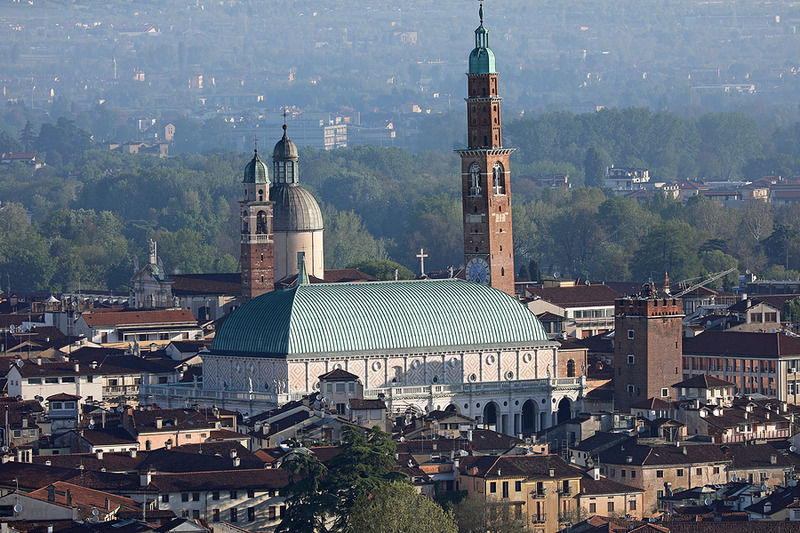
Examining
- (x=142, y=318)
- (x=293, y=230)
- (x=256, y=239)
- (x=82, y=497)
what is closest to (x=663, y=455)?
(x=82, y=497)

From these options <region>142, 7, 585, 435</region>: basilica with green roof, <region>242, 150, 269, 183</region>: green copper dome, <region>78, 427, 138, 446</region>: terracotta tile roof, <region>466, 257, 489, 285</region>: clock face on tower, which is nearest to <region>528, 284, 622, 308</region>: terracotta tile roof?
<region>466, 257, 489, 285</region>: clock face on tower

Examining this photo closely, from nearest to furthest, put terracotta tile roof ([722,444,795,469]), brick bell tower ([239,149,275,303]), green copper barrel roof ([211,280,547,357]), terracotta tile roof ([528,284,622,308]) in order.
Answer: terracotta tile roof ([722,444,795,469]) < green copper barrel roof ([211,280,547,357]) < brick bell tower ([239,149,275,303]) < terracotta tile roof ([528,284,622,308])

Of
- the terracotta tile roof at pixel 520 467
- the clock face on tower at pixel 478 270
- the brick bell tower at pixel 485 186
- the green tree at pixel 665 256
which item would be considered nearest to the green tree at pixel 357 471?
the terracotta tile roof at pixel 520 467

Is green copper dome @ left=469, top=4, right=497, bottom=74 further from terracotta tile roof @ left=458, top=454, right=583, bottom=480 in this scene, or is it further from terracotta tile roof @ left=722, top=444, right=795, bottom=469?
terracotta tile roof @ left=458, top=454, right=583, bottom=480

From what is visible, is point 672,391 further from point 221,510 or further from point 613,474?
point 221,510

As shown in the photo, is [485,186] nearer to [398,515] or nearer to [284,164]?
[284,164]

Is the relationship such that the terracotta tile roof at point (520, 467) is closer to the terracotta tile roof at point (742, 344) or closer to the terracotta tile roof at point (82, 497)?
the terracotta tile roof at point (82, 497)

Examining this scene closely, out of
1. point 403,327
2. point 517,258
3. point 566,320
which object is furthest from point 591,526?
point 517,258
